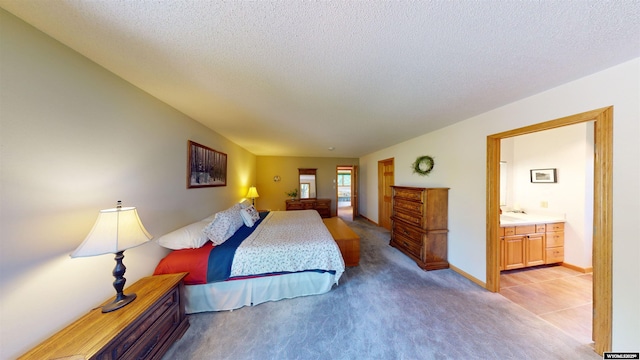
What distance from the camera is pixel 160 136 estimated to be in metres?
2.03

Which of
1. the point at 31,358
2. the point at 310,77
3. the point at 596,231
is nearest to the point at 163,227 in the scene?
the point at 31,358

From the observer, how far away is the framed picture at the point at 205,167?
2.56m

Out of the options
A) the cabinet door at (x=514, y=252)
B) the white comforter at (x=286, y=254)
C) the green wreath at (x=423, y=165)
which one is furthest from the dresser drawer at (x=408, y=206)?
the white comforter at (x=286, y=254)

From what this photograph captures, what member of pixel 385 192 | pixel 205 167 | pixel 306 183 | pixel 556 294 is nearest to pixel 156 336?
pixel 205 167

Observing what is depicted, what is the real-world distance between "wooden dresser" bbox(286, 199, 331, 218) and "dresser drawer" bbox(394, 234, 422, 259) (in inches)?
104

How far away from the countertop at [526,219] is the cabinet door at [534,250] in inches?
9.3

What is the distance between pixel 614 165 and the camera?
4.66 feet

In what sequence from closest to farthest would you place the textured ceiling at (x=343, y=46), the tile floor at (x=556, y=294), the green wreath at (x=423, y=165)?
the textured ceiling at (x=343, y=46) < the tile floor at (x=556, y=294) < the green wreath at (x=423, y=165)

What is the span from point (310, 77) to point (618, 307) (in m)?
3.09

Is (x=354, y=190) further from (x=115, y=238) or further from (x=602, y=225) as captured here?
(x=115, y=238)

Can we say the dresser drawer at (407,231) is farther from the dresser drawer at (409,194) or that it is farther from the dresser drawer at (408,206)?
the dresser drawer at (409,194)

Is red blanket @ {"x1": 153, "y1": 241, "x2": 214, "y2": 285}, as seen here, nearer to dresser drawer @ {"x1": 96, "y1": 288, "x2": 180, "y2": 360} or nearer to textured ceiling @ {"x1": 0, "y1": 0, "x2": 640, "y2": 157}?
dresser drawer @ {"x1": 96, "y1": 288, "x2": 180, "y2": 360}

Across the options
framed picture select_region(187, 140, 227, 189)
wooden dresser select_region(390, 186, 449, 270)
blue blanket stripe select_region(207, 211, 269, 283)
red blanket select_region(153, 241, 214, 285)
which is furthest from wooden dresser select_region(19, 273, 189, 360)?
wooden dresser select_region(390, 186, 449, 270)

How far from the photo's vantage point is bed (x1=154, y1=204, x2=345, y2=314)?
6.36ft
